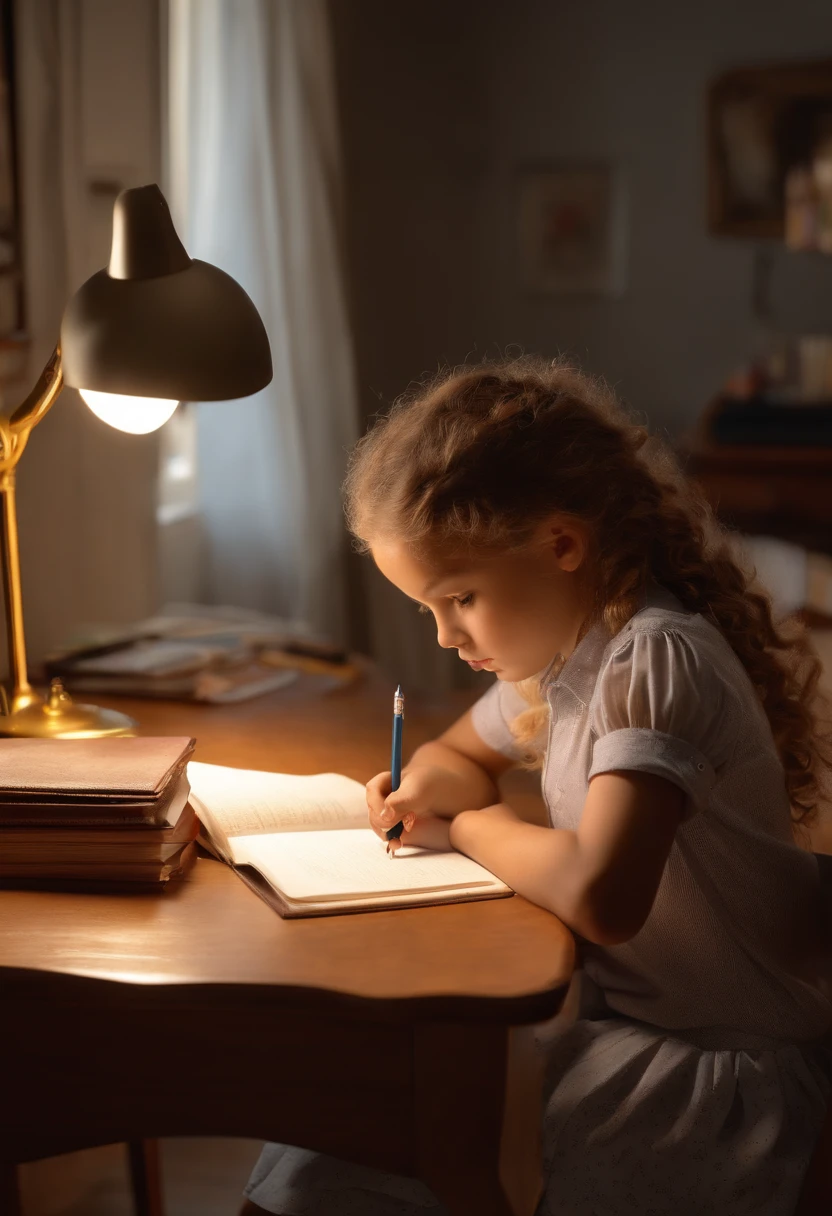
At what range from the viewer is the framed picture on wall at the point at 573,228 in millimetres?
4574

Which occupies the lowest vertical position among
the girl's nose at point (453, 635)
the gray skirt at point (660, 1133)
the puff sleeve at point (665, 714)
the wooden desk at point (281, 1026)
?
the gray skirt at point (660, 1133)

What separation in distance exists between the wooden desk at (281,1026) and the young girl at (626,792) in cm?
8

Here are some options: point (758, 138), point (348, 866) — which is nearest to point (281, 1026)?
point (348, 866)

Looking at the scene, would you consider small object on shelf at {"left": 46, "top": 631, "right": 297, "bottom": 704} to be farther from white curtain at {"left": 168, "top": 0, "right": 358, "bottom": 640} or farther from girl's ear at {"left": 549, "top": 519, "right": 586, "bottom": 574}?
white curtain at {"left": 168, "top": 0, "right": 358, "bottom": 640}

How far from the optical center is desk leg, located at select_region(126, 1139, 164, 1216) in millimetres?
1516

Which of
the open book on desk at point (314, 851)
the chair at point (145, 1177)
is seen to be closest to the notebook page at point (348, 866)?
the open book on desk at point (314, 851)

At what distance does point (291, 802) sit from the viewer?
3.81 ft

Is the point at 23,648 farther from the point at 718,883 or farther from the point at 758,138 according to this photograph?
the point at 758,138

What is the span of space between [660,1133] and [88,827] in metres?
0.49

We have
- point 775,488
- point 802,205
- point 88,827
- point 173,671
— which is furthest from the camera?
point 802,205

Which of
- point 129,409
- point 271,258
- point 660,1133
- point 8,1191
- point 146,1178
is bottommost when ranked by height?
point 146,1178

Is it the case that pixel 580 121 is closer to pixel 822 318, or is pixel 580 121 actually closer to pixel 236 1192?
pixel 822 318

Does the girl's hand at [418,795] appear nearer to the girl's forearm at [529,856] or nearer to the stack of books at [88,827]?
the girl's forearm at [529,856]

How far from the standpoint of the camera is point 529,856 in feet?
3.15
